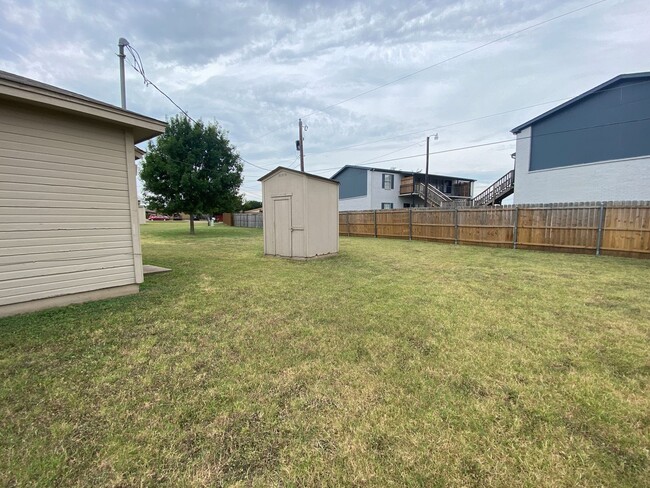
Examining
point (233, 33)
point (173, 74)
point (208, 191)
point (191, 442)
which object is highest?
point (233, 33)

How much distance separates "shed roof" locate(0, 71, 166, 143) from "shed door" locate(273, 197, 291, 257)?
4.18 m

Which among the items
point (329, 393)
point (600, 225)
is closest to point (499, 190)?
point (600, 225)

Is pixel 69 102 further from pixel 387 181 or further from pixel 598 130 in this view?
pixel 387 181

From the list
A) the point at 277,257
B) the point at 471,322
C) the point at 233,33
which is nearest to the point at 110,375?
the point at 471,322

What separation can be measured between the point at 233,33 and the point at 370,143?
693 inches

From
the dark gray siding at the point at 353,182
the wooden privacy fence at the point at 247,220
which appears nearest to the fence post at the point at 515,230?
the dark gray siding at the point at 353,182

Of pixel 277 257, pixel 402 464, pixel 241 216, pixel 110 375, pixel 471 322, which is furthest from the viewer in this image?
pixel 241 216

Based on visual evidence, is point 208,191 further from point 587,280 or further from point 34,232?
point 587,280

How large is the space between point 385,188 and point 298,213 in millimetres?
20192

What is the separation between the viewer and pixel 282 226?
901 cm

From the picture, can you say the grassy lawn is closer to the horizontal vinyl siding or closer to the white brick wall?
the horizontal vinyl siding

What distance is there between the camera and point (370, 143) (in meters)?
25.6

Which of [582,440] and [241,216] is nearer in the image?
[582,440]

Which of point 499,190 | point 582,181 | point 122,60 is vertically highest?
point 122,60
